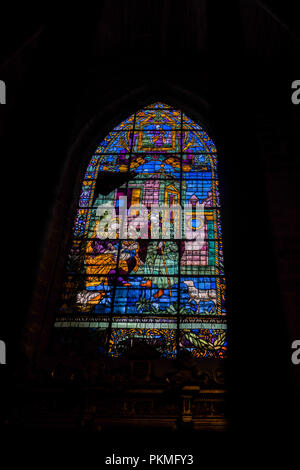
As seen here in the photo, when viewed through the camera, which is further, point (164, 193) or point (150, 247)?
point (164, 193)

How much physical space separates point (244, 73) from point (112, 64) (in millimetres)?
4556

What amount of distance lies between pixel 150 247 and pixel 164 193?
92cm

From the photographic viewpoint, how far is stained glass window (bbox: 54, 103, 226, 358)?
496 centimetres

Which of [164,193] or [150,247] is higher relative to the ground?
[164,193]

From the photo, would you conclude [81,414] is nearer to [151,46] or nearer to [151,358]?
[151,358]

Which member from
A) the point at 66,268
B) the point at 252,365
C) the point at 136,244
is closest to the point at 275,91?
the point at 136,244

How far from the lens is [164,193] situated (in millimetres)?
6270

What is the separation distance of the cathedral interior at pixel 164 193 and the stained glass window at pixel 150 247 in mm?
111

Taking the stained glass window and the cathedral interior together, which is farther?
the stained glass window

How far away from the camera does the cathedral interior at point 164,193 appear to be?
7.68 ft

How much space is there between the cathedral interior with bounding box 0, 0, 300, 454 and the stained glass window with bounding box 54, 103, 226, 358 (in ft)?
0.36

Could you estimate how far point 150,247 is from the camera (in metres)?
5.71

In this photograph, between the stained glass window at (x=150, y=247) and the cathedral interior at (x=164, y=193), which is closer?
the cathedral interior at (x=164, y=193)

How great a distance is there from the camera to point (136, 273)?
546 centimetres
